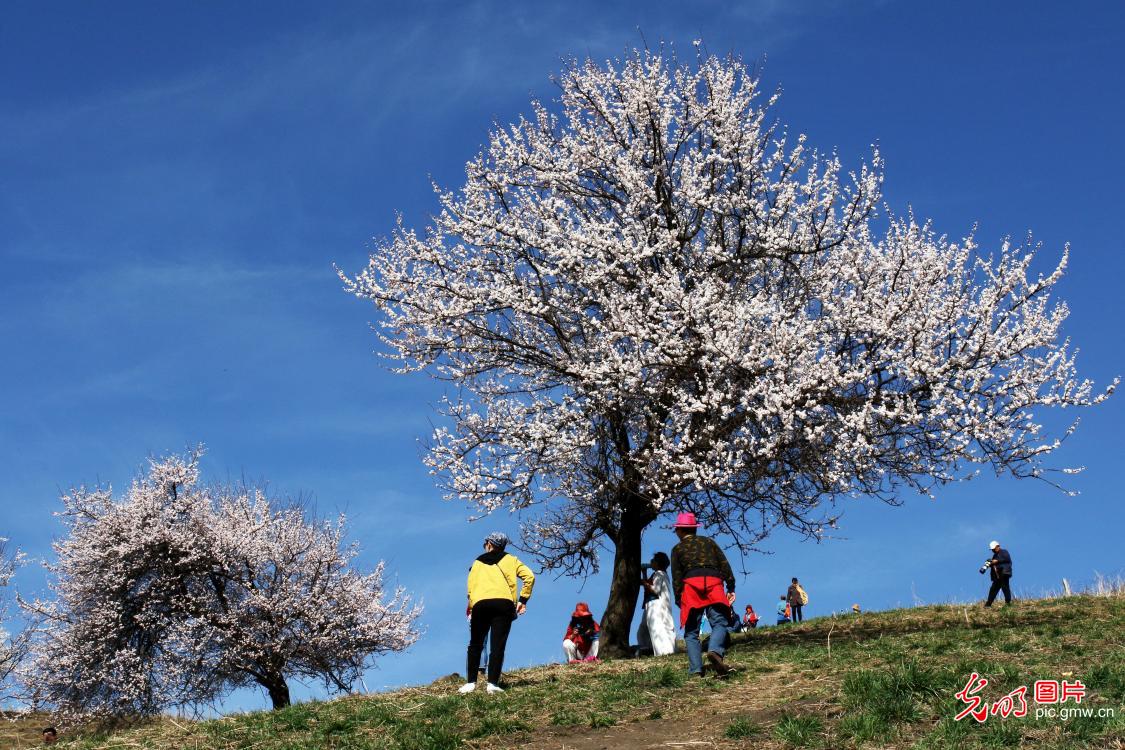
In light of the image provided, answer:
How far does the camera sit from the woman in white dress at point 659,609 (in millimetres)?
18875

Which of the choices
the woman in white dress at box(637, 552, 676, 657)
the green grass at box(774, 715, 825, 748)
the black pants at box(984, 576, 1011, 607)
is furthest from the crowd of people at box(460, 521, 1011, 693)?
the black pants at box(984, 576, 1011, 607)

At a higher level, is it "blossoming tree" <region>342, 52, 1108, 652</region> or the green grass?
"blossoming tree" <region>342, 52, 1108, 652</region>

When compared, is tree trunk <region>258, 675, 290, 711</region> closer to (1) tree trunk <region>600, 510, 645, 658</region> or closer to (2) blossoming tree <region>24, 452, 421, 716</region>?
(2) blossoming tree <region>24, 452, 421, 716</region>

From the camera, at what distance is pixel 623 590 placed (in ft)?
69.9

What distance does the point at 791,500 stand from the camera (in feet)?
69.8

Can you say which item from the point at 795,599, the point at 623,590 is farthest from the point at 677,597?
the point at 795,599

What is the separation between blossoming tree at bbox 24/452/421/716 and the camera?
30.6 metres

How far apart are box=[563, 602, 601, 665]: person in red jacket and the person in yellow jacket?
5.63 metres

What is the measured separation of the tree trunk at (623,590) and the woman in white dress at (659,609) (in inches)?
47.0

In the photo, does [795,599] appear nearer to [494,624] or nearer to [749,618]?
[749,618]

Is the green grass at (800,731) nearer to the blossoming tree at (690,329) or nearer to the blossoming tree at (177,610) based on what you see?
the blossoming tree at (690,329)

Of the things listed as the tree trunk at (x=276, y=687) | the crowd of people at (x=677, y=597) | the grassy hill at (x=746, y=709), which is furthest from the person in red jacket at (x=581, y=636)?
the tree trunk at (x=276, y=687)

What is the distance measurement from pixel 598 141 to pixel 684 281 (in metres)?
4.18

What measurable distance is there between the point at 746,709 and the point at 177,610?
24.1m
